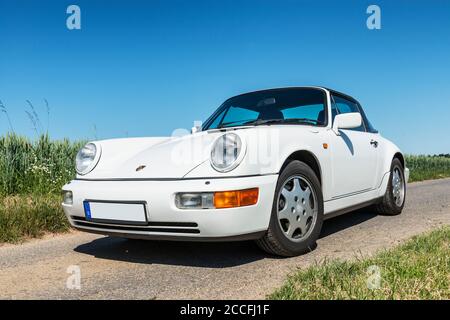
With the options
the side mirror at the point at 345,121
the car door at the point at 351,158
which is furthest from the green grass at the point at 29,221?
the side mirror at the point at 345,121

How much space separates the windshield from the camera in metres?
3.88

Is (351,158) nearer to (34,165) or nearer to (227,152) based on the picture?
(227,152)

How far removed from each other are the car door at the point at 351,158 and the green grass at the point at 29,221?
9.32 ft

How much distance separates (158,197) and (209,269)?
0.62m

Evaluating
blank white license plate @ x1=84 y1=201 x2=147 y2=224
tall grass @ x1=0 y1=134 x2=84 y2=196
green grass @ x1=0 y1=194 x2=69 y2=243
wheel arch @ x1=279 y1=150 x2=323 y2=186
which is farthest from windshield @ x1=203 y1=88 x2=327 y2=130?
tall grass @ x1=0 y1=134 x2=84 y2=196

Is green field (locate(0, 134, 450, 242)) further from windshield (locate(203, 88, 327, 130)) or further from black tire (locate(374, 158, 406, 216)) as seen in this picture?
black tire (locate(374, 158, 406, 216))

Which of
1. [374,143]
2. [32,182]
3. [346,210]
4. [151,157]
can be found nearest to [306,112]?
[346,210]

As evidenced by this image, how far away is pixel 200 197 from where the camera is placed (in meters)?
2.51

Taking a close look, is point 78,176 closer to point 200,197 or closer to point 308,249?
point 200,197

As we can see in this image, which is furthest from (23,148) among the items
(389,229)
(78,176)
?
(389,229)

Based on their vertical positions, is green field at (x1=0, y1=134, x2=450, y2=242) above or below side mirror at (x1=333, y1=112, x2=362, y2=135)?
below

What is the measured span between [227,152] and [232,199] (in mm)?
331

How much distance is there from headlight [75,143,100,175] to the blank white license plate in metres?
0.43

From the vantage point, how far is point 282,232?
9.36 ft
